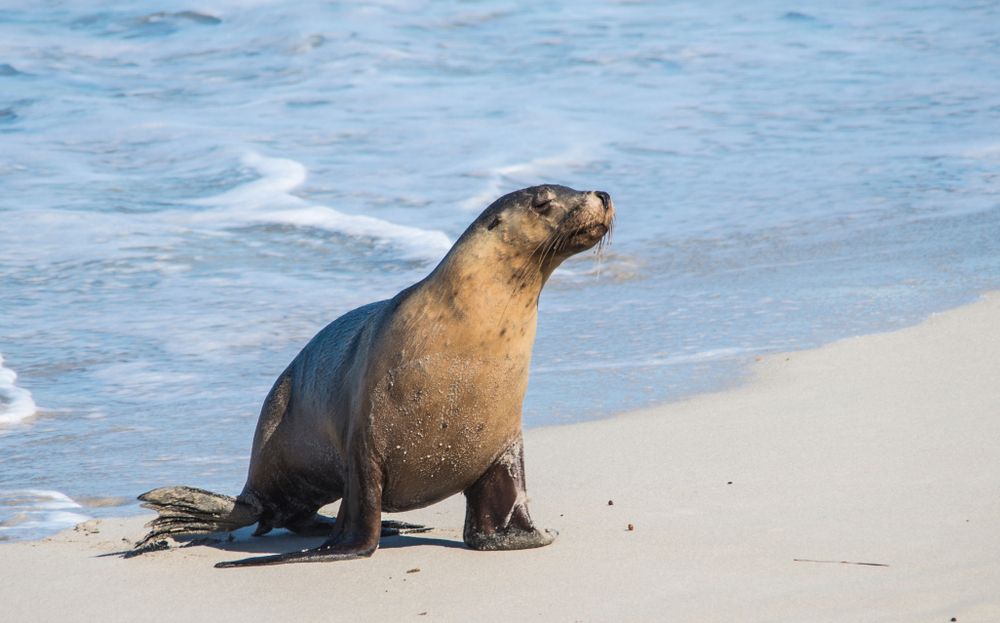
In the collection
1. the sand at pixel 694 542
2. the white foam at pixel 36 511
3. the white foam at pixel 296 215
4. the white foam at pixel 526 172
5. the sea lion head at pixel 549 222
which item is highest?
the sea lion head at pixel 549 222

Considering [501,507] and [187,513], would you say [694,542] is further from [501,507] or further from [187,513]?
[187,513]

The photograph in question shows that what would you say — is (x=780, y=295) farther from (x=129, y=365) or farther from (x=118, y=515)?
(x=118, y=515)

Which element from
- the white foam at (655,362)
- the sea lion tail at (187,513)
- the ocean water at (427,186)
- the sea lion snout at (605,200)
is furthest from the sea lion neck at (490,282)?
the white foam at (655,362)

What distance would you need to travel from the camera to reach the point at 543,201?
17.0 ft

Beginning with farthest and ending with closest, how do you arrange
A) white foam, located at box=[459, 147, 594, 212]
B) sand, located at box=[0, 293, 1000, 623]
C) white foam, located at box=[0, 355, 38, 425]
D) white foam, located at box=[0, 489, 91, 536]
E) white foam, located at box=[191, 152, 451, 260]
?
white foam, located at box=[459, 147, 594, 212]
white foam, located at box=[191, 152, 451, 260]
white foam, located at box=[0, 355, 38, 425]
white foam, located at box=[0, 489, 91, 536]
sand, located at box=[0, 293, 1000, 623]

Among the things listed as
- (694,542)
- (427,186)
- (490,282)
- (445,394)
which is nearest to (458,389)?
(445,394)

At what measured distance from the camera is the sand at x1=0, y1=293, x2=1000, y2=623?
177 inches

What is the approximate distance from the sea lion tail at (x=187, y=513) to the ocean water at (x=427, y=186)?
57 centimetres

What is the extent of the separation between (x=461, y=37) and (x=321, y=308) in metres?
14.0

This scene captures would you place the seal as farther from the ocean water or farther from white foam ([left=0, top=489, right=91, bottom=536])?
the ocean water

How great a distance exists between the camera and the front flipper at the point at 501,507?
5.34 meters

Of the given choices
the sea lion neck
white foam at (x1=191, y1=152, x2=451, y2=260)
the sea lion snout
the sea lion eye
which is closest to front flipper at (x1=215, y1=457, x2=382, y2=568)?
the sea lion neck

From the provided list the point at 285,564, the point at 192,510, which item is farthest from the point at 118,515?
the point at 285,564

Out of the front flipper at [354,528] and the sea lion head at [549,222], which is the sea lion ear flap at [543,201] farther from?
the front flipper at [354,528]
